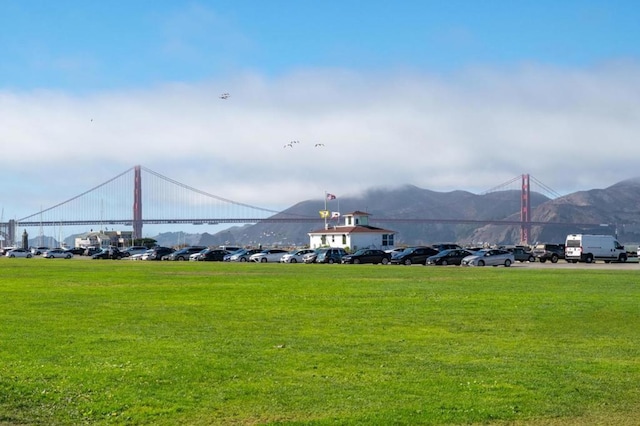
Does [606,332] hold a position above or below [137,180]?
below

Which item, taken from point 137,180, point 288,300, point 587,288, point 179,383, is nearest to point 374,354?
point 179,383

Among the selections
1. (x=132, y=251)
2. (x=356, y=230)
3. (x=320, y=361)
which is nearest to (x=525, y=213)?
(x=356, y=230)

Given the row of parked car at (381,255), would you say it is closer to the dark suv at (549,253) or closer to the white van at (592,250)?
the dark suv at (549,253)

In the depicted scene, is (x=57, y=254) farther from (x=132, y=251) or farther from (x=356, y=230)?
(x=356, y=230)

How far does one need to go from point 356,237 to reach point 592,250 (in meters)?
45.8

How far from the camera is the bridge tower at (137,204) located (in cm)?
17304

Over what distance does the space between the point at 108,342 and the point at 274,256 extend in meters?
69.4

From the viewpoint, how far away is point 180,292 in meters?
31.1

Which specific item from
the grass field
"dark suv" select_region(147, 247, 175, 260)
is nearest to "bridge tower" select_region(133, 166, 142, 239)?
"dark suv" select_region(147, 247, 175, 260)

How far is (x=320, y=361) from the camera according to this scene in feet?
47.4

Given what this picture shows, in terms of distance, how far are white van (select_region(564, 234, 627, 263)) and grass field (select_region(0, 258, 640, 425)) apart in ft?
161

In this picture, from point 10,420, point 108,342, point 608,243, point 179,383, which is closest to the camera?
point 10,420

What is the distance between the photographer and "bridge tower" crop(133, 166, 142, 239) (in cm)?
17304

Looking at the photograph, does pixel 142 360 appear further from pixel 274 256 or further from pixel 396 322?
pixel 274 256
